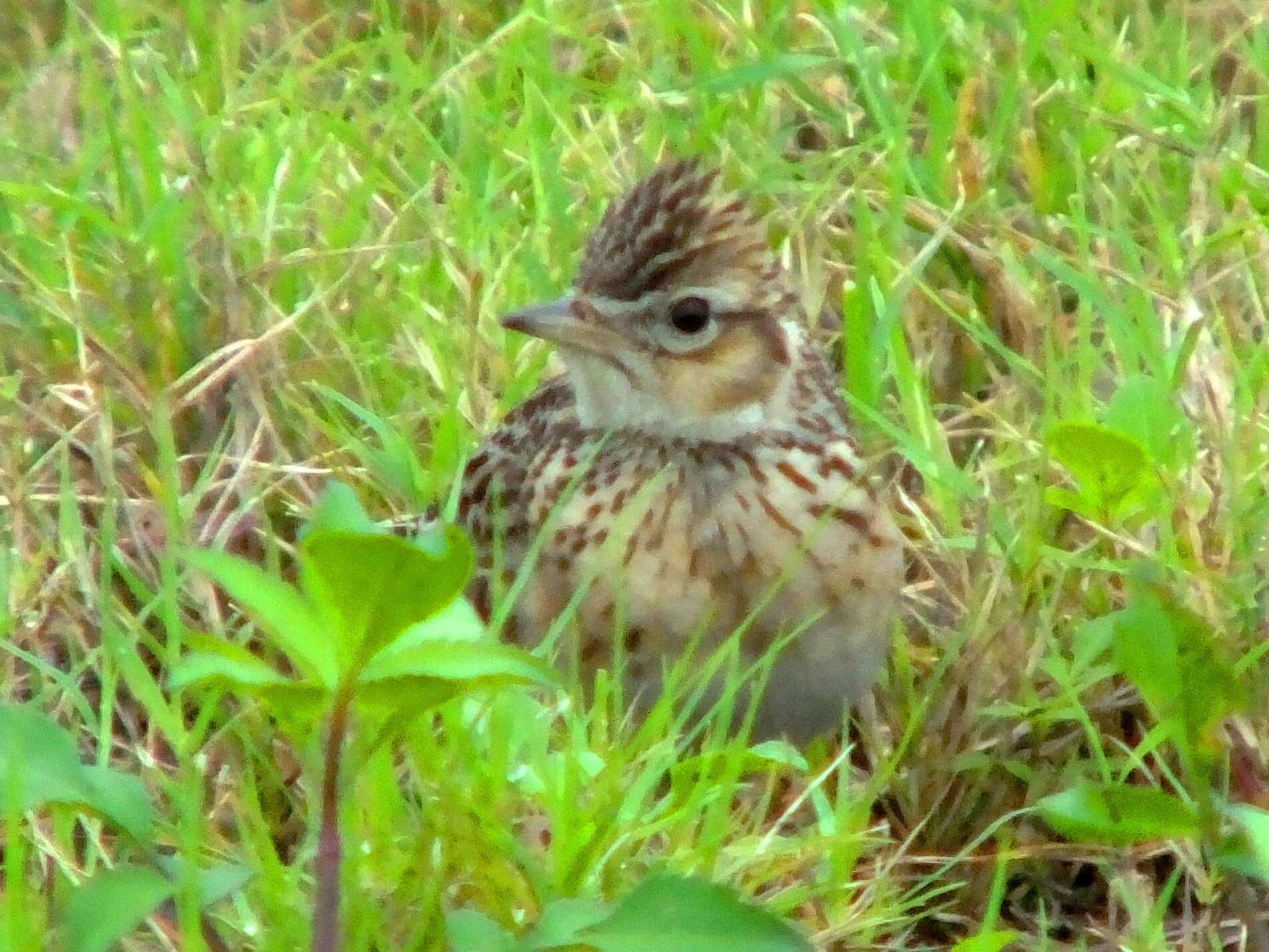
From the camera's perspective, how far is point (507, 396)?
492cm

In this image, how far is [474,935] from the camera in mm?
2973

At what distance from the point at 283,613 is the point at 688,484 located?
1.55 metres

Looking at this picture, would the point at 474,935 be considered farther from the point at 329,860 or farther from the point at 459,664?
the point at 459,664

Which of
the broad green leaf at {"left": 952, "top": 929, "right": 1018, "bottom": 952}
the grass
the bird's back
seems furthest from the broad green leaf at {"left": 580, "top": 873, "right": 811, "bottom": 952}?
the bird's back

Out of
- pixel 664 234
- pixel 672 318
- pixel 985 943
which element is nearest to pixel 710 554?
pixel 672 318

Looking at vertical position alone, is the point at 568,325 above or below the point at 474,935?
above

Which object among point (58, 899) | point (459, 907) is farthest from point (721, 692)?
point (58, 899)

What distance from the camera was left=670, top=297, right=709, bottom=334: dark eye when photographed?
14.0ft

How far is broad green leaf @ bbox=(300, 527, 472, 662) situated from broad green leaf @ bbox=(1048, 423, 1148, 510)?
70.0 inches

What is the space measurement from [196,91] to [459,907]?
126 inches

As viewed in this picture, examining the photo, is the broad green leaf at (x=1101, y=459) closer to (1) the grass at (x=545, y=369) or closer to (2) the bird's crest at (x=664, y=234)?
(1) the grass at (x=545, y=369)

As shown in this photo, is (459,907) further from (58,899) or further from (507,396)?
(507,396)

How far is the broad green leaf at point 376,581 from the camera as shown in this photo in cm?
263

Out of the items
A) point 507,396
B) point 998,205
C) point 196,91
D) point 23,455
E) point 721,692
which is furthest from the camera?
point 196,91
